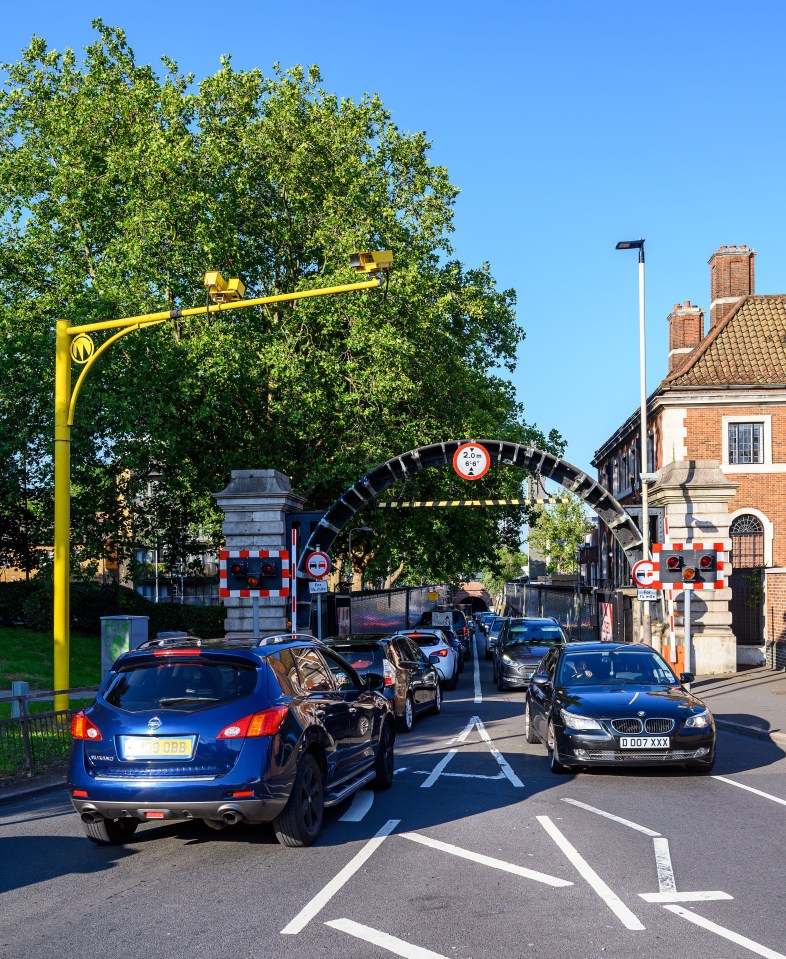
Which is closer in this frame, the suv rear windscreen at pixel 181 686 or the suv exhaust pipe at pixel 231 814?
the suv exhaust pipe at pixel 231 814

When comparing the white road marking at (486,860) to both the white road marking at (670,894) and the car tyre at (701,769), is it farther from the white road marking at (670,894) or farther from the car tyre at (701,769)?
the car tyre at (701,769)

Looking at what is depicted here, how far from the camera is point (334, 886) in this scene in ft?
22.3

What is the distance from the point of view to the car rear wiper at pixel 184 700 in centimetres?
788

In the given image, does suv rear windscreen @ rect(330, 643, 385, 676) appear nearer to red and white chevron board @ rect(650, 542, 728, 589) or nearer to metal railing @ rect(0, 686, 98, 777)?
metal railing @ rect(0, 686, 98, 777)

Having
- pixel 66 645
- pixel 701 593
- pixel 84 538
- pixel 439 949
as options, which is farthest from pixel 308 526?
pixel 439 949

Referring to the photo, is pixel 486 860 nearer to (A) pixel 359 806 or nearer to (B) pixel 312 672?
(B) pixel 312 672

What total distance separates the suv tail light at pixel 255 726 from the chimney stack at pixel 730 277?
38402 millimetres

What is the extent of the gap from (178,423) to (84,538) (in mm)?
4482

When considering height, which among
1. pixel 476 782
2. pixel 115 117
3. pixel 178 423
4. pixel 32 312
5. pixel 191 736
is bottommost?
pixel 476 782

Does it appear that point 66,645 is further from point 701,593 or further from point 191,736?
point 701,593

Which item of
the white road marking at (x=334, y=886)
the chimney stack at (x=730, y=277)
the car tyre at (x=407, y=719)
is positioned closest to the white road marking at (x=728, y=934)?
the white road marking at (x=334, y=886)

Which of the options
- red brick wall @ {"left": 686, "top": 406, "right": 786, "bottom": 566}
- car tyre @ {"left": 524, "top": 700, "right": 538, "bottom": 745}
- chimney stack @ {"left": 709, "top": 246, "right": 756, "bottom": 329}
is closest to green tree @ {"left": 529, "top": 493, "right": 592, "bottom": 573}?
chimney stack @ {"left": 709, "top": 246, "right": 756, "bottom": 329}

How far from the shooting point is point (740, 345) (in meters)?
40.3

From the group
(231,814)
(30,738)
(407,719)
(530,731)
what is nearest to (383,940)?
(231,814)
